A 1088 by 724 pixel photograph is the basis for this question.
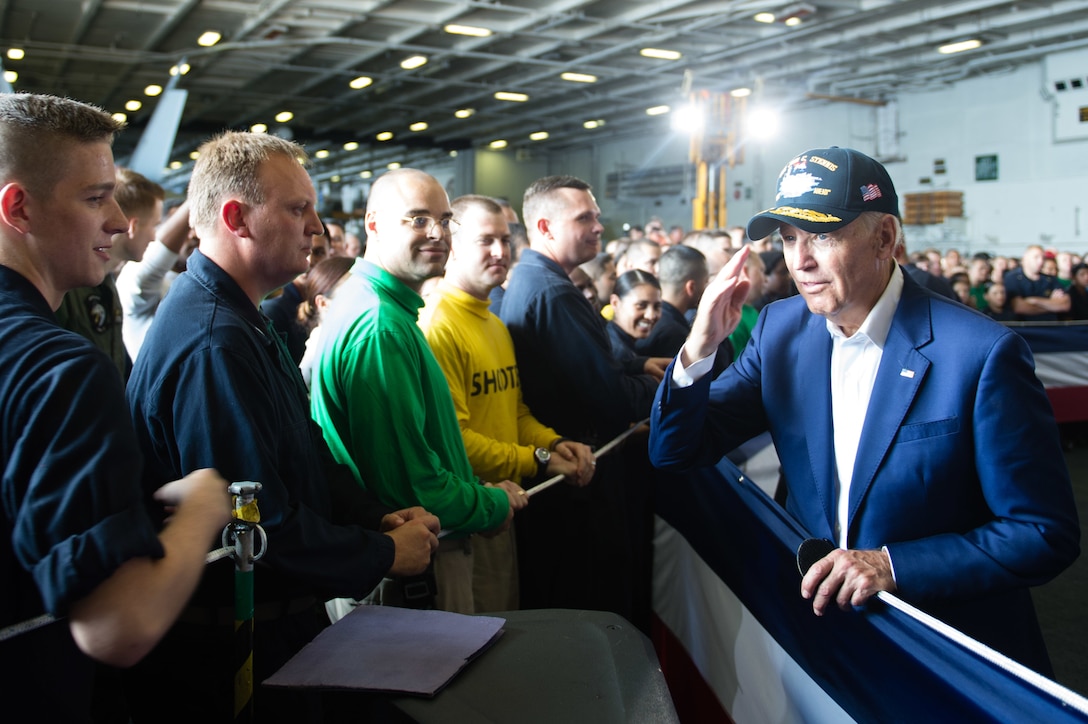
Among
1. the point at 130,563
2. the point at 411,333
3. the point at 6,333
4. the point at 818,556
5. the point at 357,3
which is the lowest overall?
the point at 818,556

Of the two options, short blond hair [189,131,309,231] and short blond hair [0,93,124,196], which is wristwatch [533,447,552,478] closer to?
short blond hair [189,131,309,231]

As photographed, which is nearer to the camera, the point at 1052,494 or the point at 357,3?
the point at 1052,494

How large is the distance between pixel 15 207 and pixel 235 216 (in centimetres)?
59

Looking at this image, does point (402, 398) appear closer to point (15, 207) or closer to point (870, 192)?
point (15, 207)

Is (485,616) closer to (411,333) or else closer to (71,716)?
(71,716)

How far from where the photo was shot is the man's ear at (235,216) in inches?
74.6

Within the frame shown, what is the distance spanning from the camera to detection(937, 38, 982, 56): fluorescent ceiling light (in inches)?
626

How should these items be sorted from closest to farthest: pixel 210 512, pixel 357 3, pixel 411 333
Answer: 1. pixel 210 512
2. pixel 411 333
3. pixel 357 3

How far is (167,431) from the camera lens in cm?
168

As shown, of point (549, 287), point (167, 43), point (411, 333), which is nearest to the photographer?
point (411, 333)

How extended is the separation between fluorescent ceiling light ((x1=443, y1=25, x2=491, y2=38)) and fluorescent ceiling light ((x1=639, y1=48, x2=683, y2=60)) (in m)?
3.63

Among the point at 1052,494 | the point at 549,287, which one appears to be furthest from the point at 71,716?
the point at 549,287

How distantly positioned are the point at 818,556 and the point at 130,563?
1.35 metres

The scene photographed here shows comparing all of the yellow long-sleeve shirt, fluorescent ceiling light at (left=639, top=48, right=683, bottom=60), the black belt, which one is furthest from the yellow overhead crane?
the black belt
